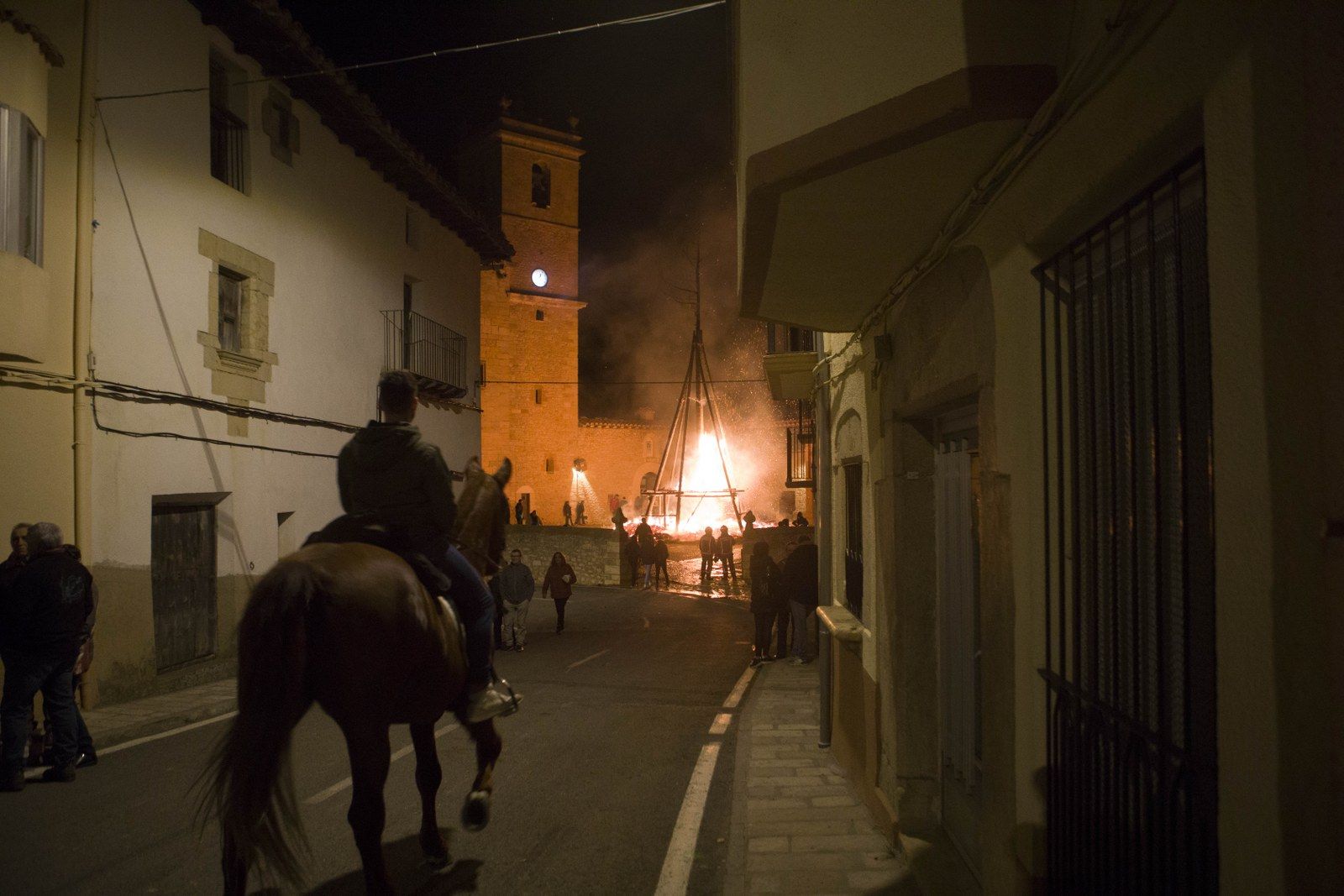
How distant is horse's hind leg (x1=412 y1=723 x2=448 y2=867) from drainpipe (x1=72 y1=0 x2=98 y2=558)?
22.3ft

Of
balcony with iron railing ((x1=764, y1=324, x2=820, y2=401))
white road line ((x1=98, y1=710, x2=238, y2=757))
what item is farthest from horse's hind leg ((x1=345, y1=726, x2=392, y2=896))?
balcony with iron railing ((x1=764, y1=324, x2=820, y2=401))

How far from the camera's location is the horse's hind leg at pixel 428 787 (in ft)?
14.9

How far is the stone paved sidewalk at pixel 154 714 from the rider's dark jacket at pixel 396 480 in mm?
5261

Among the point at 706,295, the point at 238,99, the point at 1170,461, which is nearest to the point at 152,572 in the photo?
the point at 238,99

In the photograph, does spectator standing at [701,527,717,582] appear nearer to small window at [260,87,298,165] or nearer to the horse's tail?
small window at [260,87,298,165]

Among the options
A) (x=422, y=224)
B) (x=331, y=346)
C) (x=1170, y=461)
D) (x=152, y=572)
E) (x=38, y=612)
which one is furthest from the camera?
(x=422, y=224)

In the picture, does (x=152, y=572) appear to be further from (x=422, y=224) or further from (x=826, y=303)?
(x=422, y=224)

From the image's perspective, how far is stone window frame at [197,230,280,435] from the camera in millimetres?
11516

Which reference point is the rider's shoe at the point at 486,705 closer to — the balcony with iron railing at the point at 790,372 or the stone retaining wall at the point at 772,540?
the balcony with iron railing at the point at 790,372

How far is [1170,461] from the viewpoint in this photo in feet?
7.61

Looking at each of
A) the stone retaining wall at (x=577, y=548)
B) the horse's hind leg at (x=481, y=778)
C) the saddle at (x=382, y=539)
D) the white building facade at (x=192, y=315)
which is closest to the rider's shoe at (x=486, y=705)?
the horse's hind leg at (x=481, y=778)

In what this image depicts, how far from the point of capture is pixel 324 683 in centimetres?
364

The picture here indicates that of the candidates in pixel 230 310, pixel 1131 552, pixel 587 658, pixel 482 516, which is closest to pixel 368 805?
pixel 482 516

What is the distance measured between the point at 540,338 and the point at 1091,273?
125 feet
